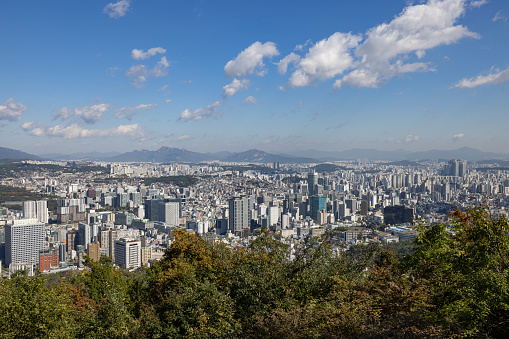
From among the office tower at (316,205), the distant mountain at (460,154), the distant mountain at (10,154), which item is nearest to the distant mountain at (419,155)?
the distant mountain at (460,154)

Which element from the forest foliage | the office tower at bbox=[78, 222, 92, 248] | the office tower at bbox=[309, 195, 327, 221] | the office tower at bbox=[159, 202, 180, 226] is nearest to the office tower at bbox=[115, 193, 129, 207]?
the office tower at bbox=[159, 202, 180, 226]

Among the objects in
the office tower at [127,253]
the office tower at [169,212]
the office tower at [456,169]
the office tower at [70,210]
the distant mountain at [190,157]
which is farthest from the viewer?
the distant mountain at [190,157]

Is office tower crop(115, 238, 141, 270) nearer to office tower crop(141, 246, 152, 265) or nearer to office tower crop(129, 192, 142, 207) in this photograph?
office tower crop(141, 246, 152, 265)

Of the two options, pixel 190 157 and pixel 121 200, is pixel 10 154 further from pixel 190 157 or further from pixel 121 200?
pixel 121 200

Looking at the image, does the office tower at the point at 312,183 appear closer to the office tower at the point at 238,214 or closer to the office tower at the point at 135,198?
the office tower at the point at 238,214

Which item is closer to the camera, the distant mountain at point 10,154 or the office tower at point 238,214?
the office tower at point 238,214

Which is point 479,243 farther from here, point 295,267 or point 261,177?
point 261,177
